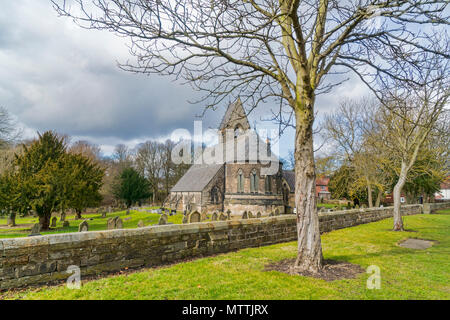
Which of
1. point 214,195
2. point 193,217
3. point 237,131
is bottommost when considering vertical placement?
point 193,217

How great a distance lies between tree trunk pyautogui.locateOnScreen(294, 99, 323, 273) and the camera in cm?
524

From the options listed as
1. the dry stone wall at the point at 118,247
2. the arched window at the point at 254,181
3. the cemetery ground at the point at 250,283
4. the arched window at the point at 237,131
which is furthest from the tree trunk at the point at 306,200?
the arched window at the point at 237,131

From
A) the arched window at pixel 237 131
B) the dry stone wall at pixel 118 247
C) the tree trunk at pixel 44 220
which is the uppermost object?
the arched window at pixel 237 131

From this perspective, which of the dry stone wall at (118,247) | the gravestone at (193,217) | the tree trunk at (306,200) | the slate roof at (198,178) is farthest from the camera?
the slate roof at (198,178)

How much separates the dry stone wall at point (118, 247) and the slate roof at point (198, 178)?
2208 centimetres

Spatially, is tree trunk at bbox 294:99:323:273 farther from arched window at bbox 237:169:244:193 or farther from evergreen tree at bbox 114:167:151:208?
evergreen tree at bbox 114:167:151:208

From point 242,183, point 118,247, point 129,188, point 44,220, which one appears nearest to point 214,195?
point 242,183

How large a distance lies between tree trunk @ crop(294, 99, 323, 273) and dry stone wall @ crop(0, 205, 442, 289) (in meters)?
2.38

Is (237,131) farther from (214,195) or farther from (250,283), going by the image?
(250,283)

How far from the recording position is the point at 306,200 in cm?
533

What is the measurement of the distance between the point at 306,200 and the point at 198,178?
2907 centimetres

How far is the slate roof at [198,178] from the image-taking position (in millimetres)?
30600

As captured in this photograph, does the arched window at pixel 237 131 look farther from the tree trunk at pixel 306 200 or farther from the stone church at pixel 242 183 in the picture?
the tree trunk at pixel 306 200

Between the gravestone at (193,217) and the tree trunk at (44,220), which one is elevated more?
the gravestone at (193,217)
